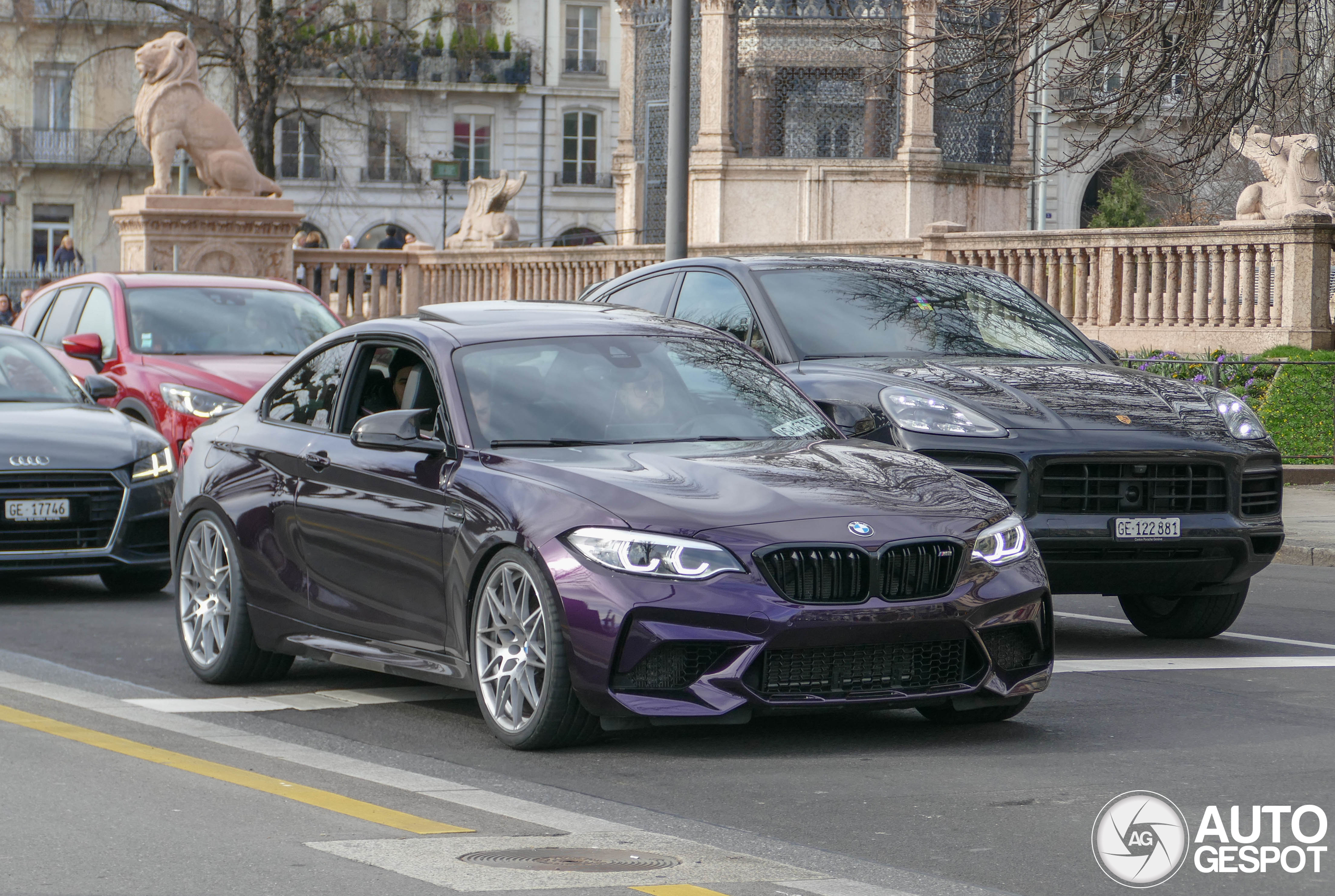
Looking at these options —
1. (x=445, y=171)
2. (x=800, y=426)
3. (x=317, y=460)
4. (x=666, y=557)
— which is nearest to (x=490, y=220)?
(x=445, y=171)

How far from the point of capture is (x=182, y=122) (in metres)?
25.4

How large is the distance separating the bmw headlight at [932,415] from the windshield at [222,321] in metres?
6.99

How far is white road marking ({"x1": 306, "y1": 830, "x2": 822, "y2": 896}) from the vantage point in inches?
202

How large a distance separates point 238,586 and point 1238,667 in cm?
408

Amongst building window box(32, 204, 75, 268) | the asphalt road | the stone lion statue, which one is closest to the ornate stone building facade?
the stone lion statue

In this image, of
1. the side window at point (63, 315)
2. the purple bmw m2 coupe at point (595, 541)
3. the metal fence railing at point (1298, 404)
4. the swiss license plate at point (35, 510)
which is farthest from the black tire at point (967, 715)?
the metal fence railing at point (1298, 404)

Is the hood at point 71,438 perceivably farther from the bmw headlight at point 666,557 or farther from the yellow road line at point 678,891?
the yellow road line at point 678,891

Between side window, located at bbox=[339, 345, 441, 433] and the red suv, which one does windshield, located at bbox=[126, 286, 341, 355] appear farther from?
side window, located at bbox=[339, 345, 441, 433]

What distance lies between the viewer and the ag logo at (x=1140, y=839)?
5.30 meters

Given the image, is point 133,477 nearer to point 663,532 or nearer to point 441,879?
point 663,532

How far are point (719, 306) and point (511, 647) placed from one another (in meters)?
4.19

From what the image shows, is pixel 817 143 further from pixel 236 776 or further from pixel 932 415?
pixel 236 776

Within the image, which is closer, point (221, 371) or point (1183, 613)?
point (1183, 613)

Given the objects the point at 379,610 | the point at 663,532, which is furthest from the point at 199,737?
the point at 663,532
